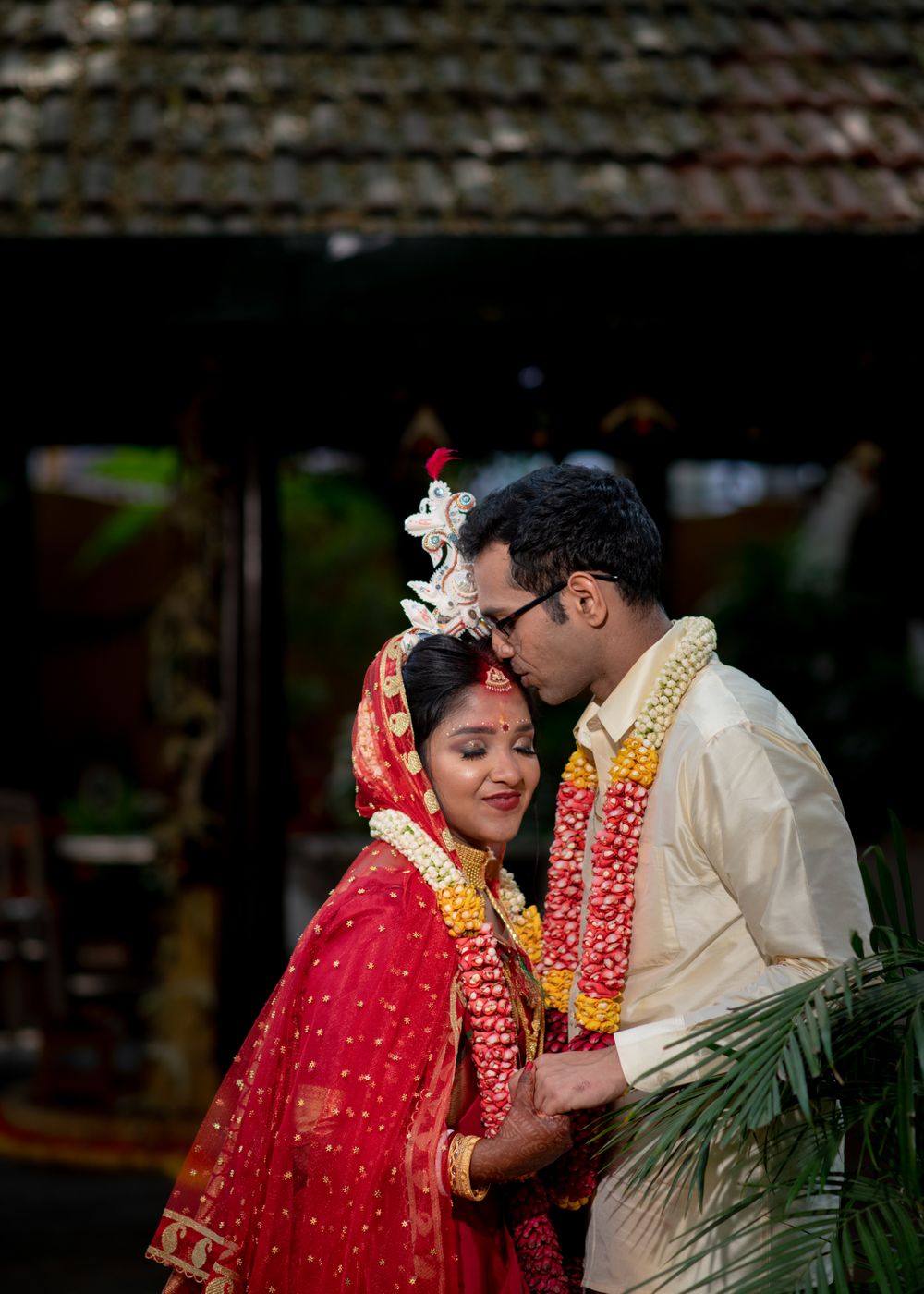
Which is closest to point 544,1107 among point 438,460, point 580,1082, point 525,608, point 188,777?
point 580,1082

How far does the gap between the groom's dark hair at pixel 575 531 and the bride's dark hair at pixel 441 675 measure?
224 mm

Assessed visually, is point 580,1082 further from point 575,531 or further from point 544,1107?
point 575,531

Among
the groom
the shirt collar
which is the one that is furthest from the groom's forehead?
the shirt collar

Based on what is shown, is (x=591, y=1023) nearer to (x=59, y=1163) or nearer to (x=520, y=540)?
(x=520, y=540)

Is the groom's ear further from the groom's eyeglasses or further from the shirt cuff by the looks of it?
the shirt cuff

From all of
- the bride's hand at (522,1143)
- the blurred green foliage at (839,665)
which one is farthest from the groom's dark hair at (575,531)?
the blurred green foliage at (839,665)

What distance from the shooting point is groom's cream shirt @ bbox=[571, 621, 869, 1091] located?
2.42m

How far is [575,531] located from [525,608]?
176mm

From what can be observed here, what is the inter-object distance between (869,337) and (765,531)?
8805 mm

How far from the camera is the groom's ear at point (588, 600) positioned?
2.72m

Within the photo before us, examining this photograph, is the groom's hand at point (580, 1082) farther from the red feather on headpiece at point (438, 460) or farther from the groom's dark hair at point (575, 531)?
the red feather on headpiece at point (438, 460)

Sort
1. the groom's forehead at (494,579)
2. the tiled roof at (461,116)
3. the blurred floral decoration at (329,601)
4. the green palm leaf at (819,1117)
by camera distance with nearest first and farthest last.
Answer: the green palm leaf at (819,1117)
the groom's forehead at (494,579)
the tiled roof at (461,116)
the blurred floral decoration at (329,601)

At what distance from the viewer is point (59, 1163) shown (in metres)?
6.52

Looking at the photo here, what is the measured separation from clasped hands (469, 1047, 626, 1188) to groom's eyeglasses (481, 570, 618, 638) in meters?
0.80
